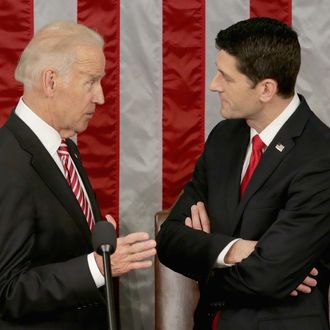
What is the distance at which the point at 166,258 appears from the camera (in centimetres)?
290

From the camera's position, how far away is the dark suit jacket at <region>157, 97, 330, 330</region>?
265cm

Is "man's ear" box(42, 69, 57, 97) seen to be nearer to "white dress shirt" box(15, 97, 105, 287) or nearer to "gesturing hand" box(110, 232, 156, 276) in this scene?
"white dress shirt" box(15, 97, 105, 287)

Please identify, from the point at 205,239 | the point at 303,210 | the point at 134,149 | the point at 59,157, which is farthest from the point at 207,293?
the point at 134,149

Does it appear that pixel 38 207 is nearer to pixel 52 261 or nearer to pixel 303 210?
pixel 52 261

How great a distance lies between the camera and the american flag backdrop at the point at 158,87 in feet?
12.6

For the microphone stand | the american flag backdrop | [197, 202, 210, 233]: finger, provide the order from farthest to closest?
the american flag backdrop
[197, 202, 210, 233]: finger
the microphone stand

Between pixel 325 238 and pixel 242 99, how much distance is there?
0.55m

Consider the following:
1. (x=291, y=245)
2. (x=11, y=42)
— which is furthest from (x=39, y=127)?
(x=11, y=42)

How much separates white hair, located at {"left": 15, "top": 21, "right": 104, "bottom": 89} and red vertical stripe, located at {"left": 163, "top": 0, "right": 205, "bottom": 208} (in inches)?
50.0

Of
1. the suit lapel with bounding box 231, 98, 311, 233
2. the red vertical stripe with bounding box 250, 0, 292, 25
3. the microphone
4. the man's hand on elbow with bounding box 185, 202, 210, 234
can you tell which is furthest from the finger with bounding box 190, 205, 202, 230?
the red vertical stripe with bounding box 250, 0, 292, 25

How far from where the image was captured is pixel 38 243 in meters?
2.43

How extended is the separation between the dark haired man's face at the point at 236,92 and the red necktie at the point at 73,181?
1.91ft

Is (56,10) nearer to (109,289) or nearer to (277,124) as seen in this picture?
(277,124)

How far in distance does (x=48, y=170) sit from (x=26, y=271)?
0.32 m
